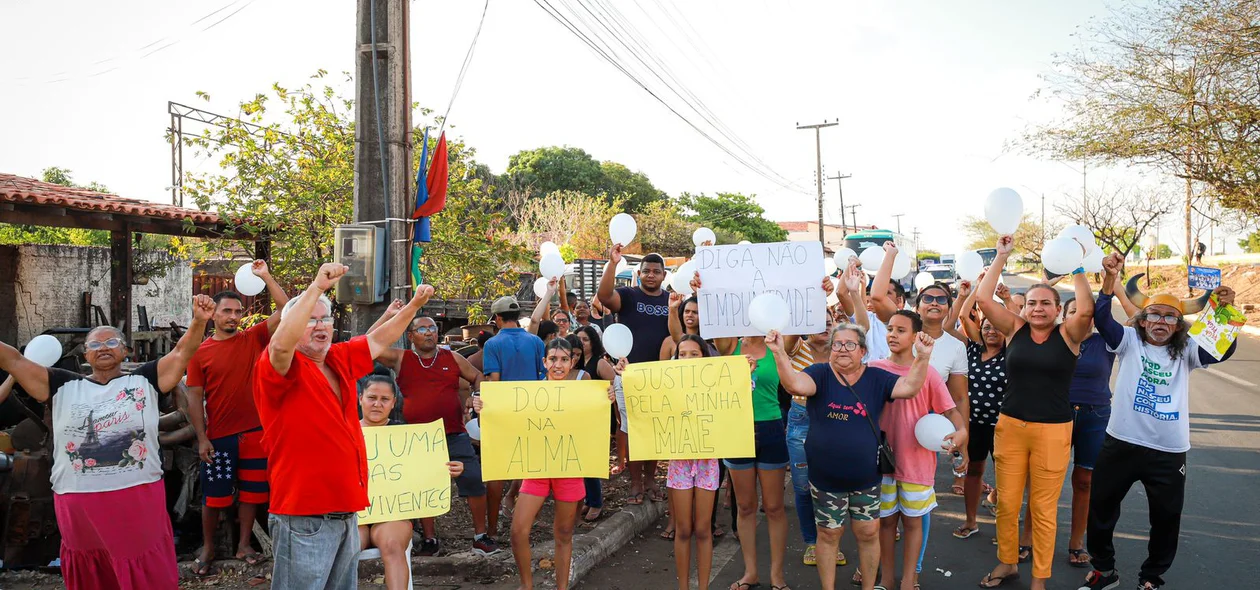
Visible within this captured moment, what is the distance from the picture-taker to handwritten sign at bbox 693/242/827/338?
17.3 feet

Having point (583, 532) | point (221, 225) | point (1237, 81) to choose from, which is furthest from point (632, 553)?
point (1237, 81)

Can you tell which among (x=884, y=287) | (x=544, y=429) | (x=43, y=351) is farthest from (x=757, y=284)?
(x=43, y=351)

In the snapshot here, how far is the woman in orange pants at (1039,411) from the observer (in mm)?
4711

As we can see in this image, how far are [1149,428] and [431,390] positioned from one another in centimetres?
476

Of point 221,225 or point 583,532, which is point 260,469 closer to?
point 583,532

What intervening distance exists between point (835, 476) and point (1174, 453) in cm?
220

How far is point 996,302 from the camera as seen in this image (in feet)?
16.5

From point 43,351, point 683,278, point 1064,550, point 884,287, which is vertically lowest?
point 1064,550

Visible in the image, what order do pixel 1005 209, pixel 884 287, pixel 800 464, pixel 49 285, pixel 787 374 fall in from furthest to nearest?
pixel 49 285, pixel 884 287, pixel 800 464, pixel 1005 209, pixel 787 374

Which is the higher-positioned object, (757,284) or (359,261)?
(359,261)

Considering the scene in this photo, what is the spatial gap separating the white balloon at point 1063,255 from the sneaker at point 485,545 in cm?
414

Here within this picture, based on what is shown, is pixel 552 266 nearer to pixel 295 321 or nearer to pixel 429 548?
pixel 429 548

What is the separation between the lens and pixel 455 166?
9.77m

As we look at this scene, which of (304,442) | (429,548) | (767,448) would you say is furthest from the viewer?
(429,548)
